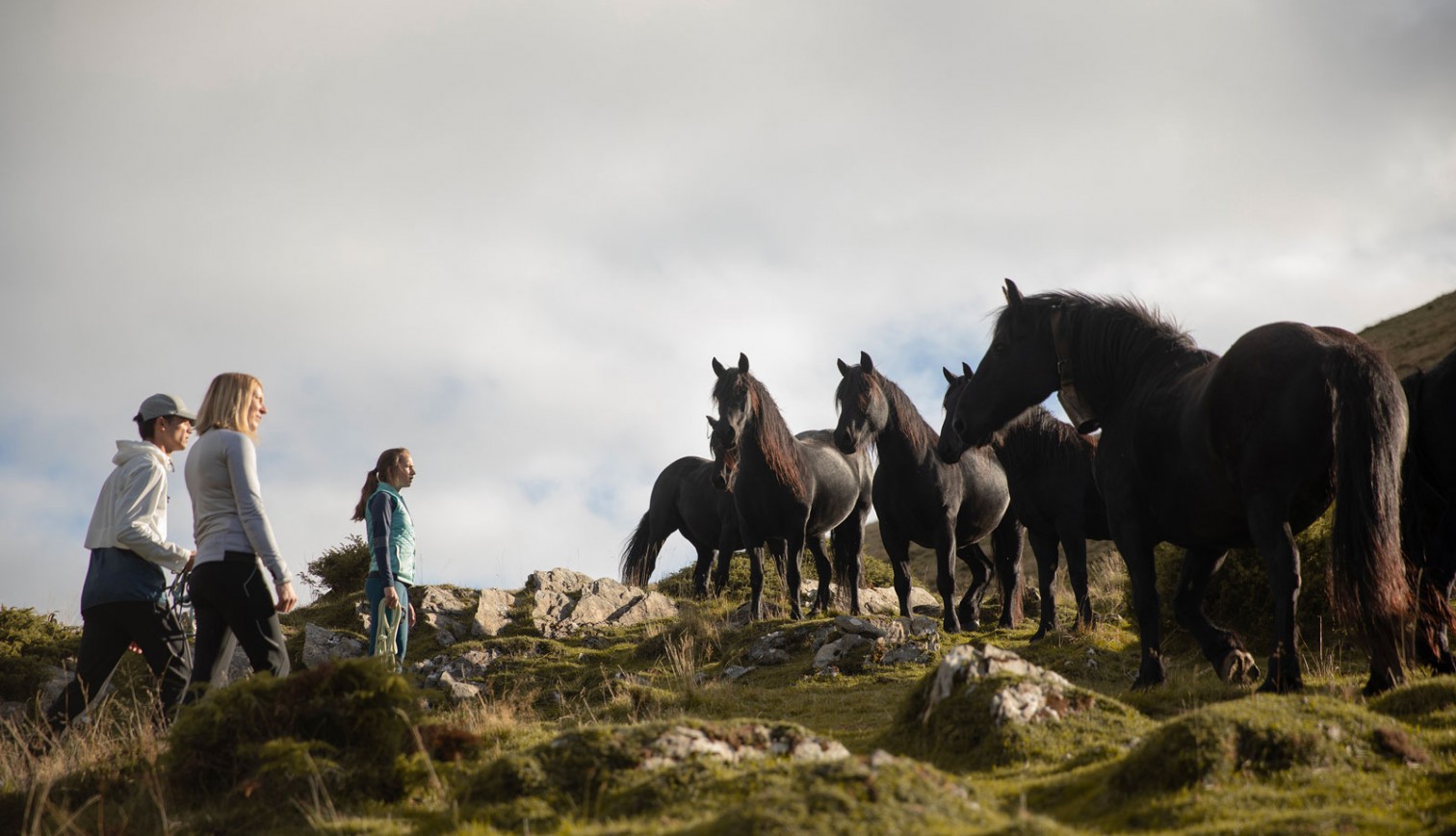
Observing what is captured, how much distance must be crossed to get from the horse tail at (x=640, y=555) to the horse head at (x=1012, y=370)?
11.4 metres

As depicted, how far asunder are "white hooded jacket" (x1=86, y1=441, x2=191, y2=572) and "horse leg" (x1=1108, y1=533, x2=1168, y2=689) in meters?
6.54

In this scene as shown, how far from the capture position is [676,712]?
8219mm

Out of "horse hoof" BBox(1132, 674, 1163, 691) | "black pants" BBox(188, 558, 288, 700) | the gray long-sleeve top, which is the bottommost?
"horse hoof" BBox(1132, 674, 1163, 691)

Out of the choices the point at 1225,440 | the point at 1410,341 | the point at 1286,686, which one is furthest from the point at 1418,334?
the point at 1286,686

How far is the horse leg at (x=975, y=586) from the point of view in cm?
1398

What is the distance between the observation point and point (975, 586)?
14797 millimetres

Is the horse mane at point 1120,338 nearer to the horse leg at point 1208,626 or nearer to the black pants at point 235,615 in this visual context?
the horse leg at point 1208,626

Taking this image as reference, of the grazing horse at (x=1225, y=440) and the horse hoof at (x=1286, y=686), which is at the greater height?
the grazing horse at (x=1225, y=440)

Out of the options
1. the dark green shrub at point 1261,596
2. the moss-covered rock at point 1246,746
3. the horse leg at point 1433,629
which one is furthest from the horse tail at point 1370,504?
the dark green shrub at point 1261,596

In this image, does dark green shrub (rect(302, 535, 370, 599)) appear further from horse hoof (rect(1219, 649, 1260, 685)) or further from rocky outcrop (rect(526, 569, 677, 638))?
horse hoof (rect(1219, 649, 1260, 685))

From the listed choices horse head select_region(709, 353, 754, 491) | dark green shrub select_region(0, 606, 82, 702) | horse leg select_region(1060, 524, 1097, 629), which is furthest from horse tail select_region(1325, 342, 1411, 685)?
dark green shrub select_region(0, 606, 82, 702)

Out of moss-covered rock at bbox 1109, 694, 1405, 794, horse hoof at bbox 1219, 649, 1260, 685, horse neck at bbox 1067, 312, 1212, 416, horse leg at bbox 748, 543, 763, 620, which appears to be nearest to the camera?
moss-covered rock at bbox 1109, 694, 1405, 794

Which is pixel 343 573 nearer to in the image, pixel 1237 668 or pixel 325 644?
pixel 325 644

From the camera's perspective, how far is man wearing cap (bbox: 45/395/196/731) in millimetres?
6656
